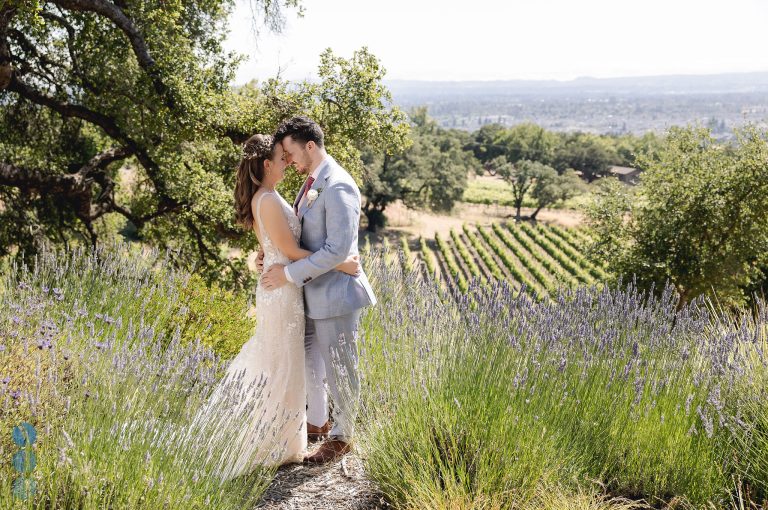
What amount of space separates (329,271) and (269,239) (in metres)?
0.38

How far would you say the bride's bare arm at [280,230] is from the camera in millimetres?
3314

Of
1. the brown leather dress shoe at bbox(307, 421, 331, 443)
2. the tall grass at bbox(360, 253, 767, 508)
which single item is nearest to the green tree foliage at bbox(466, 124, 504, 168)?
the brown leather dress shoe at bbox(307, 421, 331, 443)

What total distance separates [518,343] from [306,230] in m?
1.29

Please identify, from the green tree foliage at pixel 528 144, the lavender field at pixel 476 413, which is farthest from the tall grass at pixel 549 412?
the green tree foliage at pixel 528 144

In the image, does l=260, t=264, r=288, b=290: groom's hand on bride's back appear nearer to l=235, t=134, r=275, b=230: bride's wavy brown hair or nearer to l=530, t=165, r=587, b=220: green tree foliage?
l=235, t=134, r=275, b=230: bride's wavy brown hair

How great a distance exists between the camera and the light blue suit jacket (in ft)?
10.5

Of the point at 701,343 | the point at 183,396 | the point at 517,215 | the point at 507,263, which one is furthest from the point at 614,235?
the point at 517,215

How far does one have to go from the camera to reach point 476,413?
112 inches

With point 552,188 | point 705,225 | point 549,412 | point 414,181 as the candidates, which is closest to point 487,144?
point 552,188

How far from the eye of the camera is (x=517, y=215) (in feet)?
245

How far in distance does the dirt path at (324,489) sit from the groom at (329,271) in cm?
13

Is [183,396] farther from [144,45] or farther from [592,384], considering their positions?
[144,45]

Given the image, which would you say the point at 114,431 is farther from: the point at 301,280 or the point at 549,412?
the point at 549,412

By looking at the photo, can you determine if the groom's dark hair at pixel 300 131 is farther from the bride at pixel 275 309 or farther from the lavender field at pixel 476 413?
the lavender field at pixel 476 413
